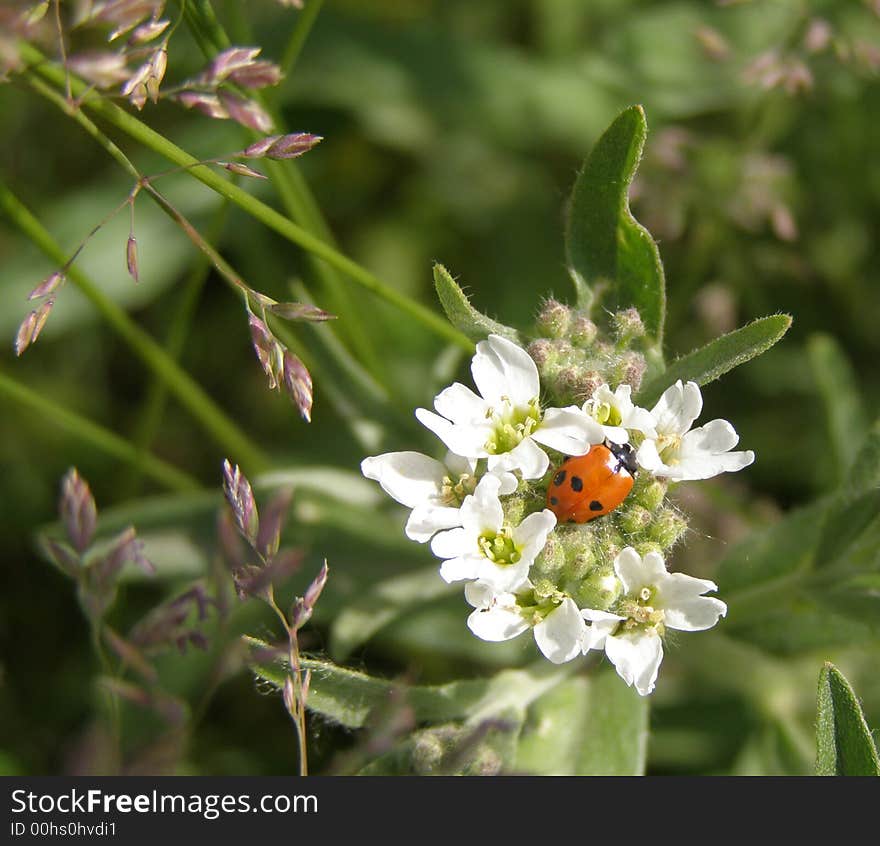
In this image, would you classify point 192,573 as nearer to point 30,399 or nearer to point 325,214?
point 30,399

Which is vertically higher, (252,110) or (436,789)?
(252,110)

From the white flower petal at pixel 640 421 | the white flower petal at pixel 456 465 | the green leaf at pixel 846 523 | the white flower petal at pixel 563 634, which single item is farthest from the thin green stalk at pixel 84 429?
the green leaf at pixel 846 523

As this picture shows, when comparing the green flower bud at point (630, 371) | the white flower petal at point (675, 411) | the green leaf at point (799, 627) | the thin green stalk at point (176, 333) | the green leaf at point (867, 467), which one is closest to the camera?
the white flower petal at point (675, 411)

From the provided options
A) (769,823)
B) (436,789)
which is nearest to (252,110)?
(436,789)

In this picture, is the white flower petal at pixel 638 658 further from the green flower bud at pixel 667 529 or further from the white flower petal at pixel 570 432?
the white flower petal at pixel 570 432

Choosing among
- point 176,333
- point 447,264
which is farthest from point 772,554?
point 447,264

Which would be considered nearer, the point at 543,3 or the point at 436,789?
the point at 436,789

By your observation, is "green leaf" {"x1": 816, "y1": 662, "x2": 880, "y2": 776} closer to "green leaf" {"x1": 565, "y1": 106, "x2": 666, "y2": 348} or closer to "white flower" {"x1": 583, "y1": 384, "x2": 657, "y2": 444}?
"white flower" {"x1": 583, "y1": 384, "x2": 657, "y2": 444}
